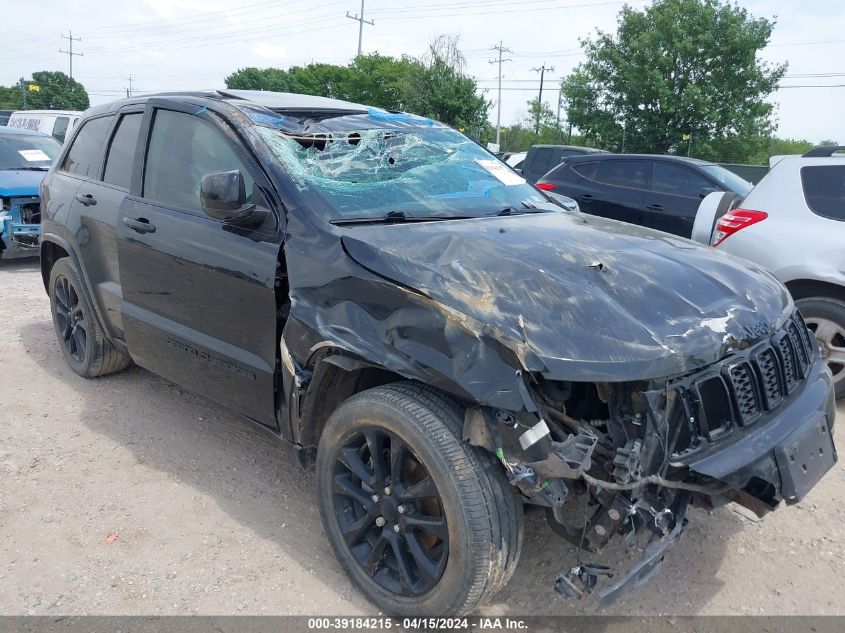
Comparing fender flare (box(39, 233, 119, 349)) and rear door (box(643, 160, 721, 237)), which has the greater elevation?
rear door (box(643, 160, 721, 237))

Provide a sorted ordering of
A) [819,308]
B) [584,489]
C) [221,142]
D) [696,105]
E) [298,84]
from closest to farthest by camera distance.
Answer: [584,489] < [221,142] < [819,308] < [696,105] < [298,84]

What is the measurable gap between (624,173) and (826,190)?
3.98 metres

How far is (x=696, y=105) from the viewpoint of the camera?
31.3 metres

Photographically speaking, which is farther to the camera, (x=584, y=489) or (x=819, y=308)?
(x=819, y=308)

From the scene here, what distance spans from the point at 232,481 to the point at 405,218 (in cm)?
169

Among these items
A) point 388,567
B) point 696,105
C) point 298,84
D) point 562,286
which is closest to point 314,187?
point 562,286

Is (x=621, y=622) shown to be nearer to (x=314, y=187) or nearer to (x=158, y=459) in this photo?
(x=314, y=187)

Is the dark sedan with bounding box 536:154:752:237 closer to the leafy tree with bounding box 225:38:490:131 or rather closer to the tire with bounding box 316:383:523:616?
the tire with bounding box 316:383:523:616

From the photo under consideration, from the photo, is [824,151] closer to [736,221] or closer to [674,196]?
[736,221]

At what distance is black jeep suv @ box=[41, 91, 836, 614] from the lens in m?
2.16

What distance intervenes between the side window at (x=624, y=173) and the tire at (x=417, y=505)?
701cm

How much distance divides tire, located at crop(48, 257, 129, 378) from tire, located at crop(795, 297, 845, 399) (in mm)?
4688

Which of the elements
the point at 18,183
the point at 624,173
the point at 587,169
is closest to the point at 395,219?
the point at 624,173

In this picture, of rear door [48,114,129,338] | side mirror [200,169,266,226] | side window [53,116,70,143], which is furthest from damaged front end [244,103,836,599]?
side window [53,116,70,143]
